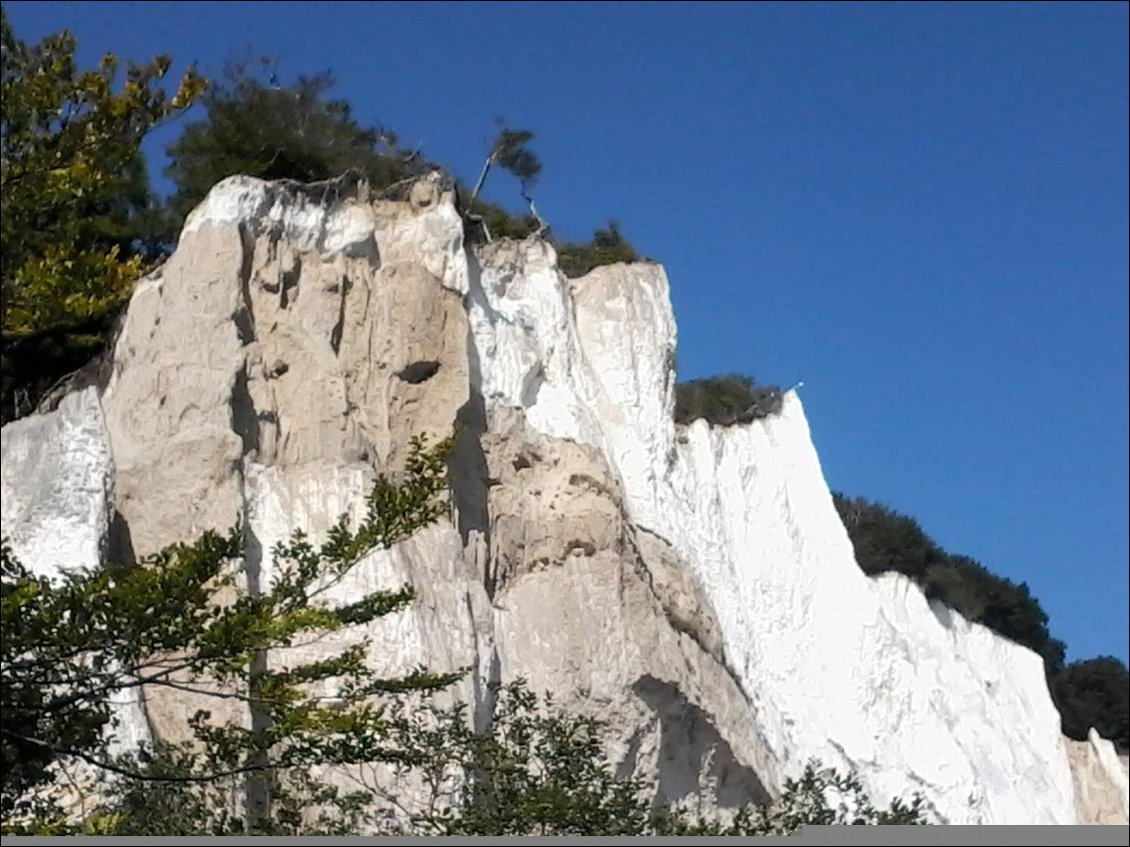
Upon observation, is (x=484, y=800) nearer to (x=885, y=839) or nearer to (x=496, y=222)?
(x=885, y=839)

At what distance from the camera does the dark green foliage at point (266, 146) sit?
17719 millimetres

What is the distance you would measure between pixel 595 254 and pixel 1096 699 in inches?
944

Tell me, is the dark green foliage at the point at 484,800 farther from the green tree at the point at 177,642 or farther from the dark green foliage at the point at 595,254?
A: the dark green foliage at the point at 595,254

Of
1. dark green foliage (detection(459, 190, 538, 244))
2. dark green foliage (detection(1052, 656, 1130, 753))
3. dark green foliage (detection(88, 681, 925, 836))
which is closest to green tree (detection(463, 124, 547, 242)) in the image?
dark green foliage (detection(459, 190, 538, 244))

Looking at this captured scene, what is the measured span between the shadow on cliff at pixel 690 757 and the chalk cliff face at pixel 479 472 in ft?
0.10

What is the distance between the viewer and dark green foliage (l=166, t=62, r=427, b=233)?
17719mm

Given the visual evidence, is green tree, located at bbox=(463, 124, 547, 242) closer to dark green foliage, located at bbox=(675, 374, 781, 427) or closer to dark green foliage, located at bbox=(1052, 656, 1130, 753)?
dark green foliage, located at bbox=(675, 374, 781, 427)

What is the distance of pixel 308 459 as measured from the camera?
15.5 m

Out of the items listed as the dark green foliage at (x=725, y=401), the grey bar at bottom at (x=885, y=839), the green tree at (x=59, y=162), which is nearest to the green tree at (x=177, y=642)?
the green tree at (x=59, y=162)

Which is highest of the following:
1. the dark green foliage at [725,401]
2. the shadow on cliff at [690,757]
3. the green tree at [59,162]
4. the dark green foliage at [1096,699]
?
the dark green foliage at [725,401]

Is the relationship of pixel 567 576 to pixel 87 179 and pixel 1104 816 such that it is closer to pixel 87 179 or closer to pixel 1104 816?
pixel 87 179

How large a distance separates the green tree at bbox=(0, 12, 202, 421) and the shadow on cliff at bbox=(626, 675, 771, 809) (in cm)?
1043

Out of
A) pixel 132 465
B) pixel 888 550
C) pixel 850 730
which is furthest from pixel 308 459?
pixel 888 550

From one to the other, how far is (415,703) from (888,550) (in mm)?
A: 18848
